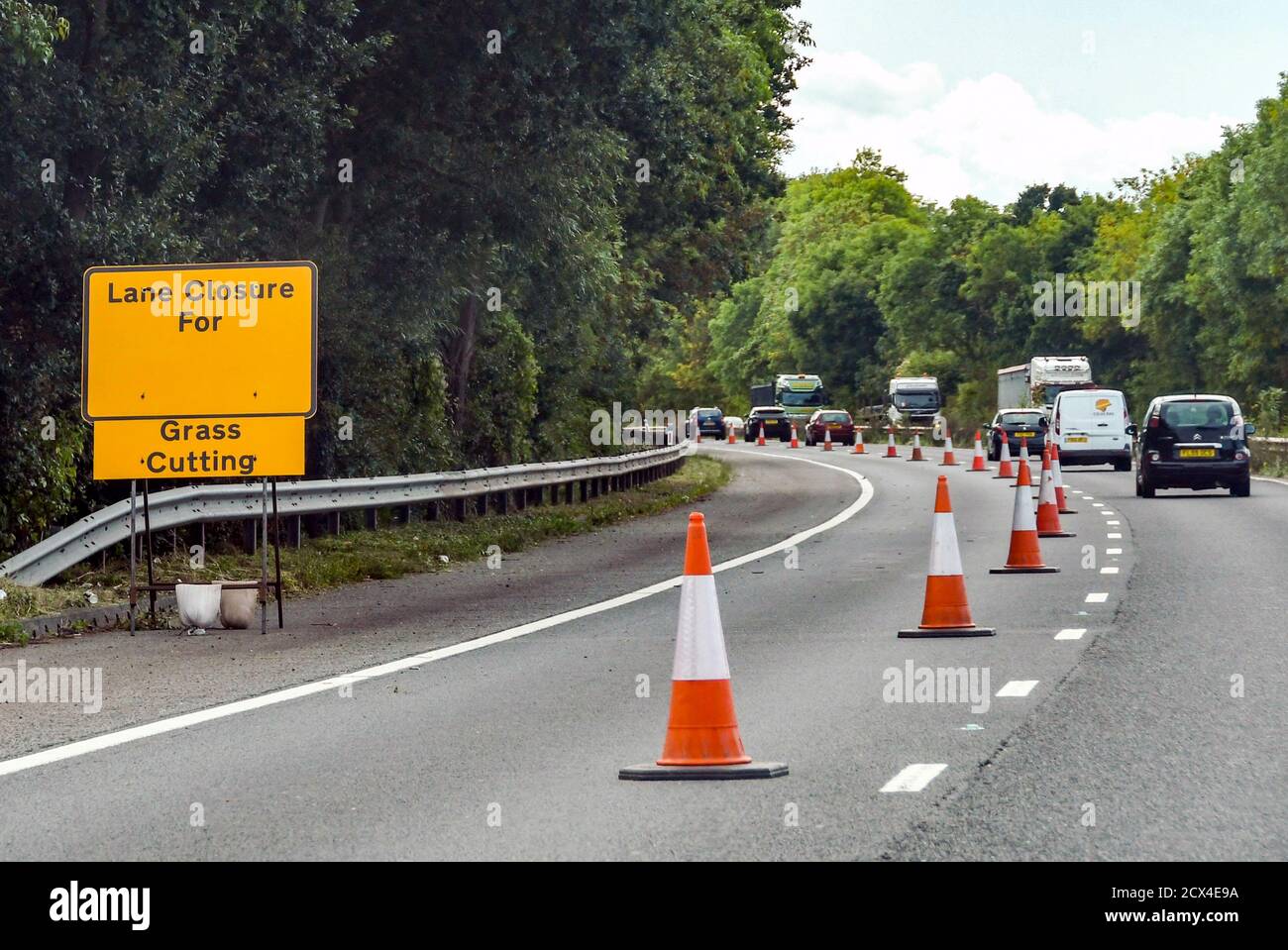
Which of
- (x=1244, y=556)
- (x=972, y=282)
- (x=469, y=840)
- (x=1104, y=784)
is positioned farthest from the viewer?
(x=972, y=282)

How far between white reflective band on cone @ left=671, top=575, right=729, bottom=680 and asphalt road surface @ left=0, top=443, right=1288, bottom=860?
516mm

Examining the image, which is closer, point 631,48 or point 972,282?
point 631,48

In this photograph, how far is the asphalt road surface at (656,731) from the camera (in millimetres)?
7336

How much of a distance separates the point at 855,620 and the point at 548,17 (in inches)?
383

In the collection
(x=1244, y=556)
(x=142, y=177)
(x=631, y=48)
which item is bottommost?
(x=1244, y=556)

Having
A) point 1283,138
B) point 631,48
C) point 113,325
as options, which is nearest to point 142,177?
point 113,325

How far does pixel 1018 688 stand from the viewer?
11.2m

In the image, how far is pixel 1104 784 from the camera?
27.1ft

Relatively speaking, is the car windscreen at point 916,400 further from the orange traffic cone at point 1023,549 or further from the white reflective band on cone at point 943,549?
the white reflective band on cone at point 943,549

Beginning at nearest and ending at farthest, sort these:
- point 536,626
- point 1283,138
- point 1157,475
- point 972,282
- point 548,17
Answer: point 536,626 < point 548,17 < point 1157,475 < point 1283,138 < point 972,282

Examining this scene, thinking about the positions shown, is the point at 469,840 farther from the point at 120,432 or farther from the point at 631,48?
the point at 631,48

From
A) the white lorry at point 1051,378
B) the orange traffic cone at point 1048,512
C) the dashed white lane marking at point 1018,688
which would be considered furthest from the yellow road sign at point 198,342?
the white lorry at point 1051,378

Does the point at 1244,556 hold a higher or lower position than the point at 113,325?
lower

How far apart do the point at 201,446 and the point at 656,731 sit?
6.52 metres
